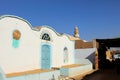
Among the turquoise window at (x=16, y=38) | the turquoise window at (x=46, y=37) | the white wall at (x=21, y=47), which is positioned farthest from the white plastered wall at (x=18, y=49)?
the turquoise window at (x=46, y=37)

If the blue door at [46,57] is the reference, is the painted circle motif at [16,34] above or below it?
above

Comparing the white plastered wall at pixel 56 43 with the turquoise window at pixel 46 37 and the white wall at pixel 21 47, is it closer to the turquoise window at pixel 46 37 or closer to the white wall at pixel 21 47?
the white wall at pixel 21 47

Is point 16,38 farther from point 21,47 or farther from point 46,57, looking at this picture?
point 46,57

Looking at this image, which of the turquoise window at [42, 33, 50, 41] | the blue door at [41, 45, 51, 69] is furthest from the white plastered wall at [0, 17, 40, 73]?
the turquoise window at [42, 33, 50, 41]

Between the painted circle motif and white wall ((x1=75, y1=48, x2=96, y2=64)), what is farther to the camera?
white wall ((x1=75, y1=48, x2=96, y2=64))

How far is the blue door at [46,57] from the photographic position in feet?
47.6

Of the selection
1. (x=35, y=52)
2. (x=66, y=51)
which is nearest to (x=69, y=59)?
(x=66, y=51)

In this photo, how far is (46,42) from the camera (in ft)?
49.0

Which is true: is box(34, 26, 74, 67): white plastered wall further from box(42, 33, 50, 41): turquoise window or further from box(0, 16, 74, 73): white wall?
box(42, 33, 50, 41): turquoise window

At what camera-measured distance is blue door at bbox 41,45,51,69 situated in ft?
47.6

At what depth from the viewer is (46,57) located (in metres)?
14.8

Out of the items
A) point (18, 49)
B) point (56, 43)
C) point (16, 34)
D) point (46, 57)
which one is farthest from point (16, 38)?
point (56, 43)

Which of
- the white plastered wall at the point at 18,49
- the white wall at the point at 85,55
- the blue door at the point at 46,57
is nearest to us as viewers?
the white plastered wall at the point at 18,49

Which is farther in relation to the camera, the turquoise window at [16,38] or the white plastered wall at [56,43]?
the white plastered wall at [56,43]
